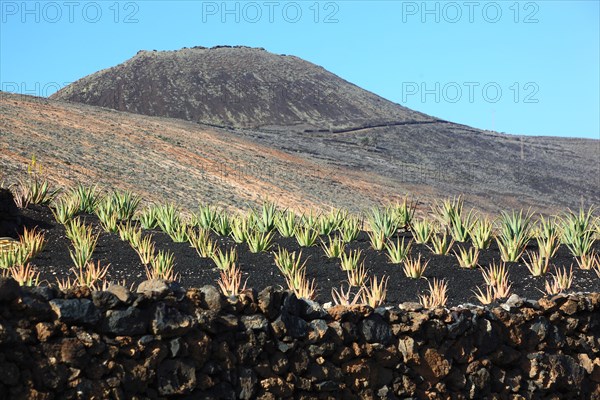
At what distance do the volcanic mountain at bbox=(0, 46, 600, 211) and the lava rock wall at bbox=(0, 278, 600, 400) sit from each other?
19.9 metres

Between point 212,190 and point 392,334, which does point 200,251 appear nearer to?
point 392,334

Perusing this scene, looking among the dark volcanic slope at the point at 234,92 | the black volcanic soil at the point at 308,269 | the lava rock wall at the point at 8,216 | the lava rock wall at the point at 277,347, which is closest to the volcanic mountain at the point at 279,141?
the dark volcanic slope at the point at 234,92

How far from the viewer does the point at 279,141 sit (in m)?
57.0

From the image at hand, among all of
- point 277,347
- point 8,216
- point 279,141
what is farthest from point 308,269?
→ point 279,141

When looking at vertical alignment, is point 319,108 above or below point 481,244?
above

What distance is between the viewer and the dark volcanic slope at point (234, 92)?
274 ft

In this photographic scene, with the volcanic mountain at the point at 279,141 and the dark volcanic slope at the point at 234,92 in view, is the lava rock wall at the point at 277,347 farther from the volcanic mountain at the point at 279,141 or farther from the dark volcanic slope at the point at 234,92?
the dark volcanic slope at the point at 234,92

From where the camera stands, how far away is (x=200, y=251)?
39.1 ft

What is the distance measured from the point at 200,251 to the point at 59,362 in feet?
17.3

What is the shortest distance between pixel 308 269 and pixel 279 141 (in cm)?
4586

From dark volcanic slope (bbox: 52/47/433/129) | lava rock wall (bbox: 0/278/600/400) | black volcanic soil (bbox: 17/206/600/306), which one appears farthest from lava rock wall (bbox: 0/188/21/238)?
dark volcanic slope (bbox: 52/47/433/129)

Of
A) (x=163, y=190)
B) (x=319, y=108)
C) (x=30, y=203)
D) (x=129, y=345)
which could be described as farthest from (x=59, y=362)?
(x=319, y=108)

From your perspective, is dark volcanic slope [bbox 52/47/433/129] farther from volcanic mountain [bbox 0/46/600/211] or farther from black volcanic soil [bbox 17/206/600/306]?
black volcanic soil [bbox 17/206/600/306]

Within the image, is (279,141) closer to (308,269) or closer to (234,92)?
(234,92)
